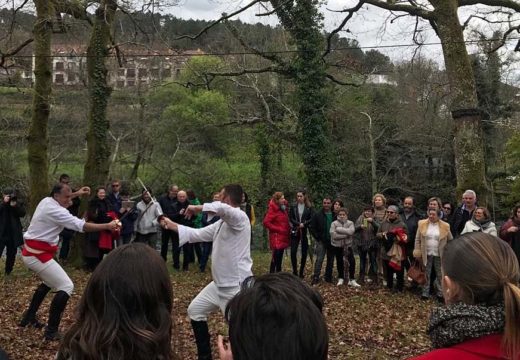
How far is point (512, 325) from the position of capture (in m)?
2.06

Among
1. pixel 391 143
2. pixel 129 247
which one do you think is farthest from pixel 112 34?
pixel 391 143

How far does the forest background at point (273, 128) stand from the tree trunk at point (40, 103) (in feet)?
26.9

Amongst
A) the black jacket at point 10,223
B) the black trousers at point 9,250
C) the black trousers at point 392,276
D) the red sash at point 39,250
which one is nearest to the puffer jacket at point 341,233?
the black trousers at point 392,276

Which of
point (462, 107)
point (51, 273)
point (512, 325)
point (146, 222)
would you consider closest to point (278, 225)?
point (146, 222)

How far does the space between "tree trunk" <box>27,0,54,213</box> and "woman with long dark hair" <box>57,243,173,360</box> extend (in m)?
12.0

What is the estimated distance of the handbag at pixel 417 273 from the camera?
1059 centimetres

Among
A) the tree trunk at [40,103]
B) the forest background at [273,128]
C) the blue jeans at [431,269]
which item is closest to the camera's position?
the blue jeans at [431,269]

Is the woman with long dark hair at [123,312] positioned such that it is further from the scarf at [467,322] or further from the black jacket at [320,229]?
the black jacket at [320,229]

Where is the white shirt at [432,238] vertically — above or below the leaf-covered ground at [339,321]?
above

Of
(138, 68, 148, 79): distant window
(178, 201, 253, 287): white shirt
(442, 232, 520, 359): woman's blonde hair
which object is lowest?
(178, 201, 253, 287): white shirt

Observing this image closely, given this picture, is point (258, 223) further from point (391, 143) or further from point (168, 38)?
point (168, 38)

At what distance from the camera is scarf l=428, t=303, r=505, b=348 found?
2115 mm

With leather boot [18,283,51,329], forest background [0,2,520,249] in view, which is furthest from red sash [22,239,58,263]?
forest background [0,2,520,249]

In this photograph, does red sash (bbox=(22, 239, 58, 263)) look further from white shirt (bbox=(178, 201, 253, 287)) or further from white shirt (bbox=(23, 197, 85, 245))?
white shirt (bbox=(178, 201, 253, 287))
